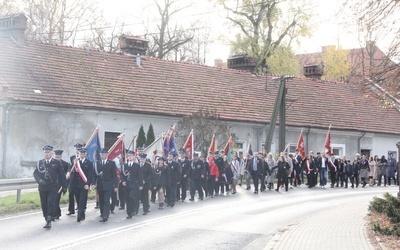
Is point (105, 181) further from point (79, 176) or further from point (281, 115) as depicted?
point (281, 115)

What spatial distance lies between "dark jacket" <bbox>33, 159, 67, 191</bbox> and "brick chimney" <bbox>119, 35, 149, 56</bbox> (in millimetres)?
22334

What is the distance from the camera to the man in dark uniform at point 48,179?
49.9 feet

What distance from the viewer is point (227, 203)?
2156cm

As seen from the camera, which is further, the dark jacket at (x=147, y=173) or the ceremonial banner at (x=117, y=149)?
the ceremonial banner at (x=117, y=149)

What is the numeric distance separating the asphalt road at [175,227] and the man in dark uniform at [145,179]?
0.39m

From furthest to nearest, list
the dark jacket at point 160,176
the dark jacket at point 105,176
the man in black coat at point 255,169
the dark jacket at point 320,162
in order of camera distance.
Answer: the dark jacket at point 320,162 → the man in black coat at point 255,169 → the dark jacket at point 160,176 → the dark jacket at point 105,176

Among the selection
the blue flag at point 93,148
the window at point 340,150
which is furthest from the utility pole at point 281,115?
the blue flag at point 93,148

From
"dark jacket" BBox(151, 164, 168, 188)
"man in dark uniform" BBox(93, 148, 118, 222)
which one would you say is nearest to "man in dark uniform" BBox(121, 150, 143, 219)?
"man in dark uniform" BBox(93, 148, 118, 222)

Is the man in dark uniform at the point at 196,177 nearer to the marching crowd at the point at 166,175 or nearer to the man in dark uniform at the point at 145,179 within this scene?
the marching crowd at the point at 166,175

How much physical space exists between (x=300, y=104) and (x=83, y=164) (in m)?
25.5

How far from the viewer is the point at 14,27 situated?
3259 cm

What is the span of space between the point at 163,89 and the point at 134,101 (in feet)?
9.54

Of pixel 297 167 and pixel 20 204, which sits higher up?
pixel 297 167

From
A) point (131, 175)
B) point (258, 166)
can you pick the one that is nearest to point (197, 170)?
point (258, 166)
